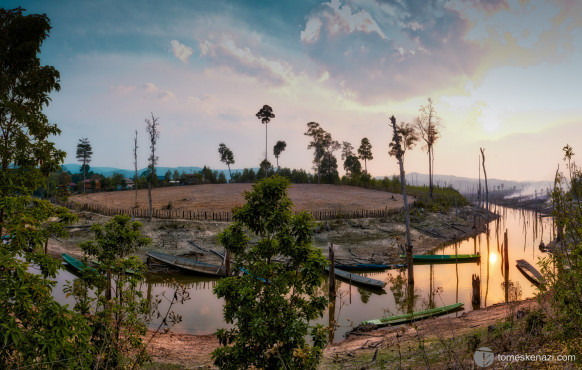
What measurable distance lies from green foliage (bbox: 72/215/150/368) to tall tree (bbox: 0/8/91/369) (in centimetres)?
80

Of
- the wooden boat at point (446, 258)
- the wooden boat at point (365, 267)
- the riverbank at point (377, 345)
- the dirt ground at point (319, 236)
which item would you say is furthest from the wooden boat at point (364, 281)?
the wooden boat at point (446, 258)

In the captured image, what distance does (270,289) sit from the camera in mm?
7016

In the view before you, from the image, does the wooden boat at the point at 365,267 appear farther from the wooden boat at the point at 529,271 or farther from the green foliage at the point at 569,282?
the green foliage at the point at 569,282

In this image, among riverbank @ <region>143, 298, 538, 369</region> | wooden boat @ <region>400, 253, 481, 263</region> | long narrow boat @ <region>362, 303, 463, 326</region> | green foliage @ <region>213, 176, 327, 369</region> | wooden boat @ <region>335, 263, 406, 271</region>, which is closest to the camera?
green foliage @ <region>213, 176, 327, 369</region>

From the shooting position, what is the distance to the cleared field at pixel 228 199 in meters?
47.9

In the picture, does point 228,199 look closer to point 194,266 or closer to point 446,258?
point 194,266

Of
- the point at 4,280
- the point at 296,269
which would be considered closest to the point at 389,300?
the point at 296,269

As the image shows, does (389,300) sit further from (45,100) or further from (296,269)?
(45,100)

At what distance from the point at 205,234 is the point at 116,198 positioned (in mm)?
31970

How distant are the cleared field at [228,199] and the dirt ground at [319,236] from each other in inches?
7.1

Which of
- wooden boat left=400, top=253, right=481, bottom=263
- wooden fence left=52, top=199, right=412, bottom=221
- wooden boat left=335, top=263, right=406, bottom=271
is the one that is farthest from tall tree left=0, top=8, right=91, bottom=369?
wooden fence left=52, top=199, right=412, bottom=221

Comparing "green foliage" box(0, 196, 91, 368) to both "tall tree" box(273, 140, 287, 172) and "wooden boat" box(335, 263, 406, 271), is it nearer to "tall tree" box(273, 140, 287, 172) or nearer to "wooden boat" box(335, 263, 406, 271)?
"wooden boat" box(335, 263, 406, 271)

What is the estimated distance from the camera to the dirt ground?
13.5 meters

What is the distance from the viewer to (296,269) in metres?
7.43
